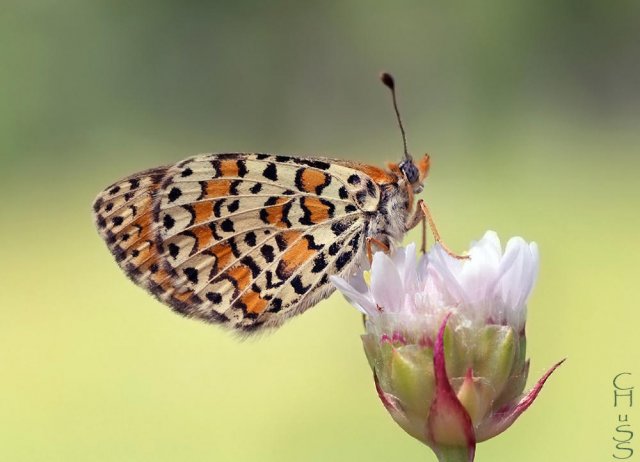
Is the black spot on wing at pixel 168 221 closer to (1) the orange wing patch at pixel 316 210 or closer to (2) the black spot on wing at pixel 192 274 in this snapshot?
(2) the black spot on wing at pixel 192 274

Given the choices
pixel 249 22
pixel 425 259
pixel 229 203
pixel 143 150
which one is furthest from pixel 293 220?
A: pixel 249 22

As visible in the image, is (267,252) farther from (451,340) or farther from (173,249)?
(451,340)

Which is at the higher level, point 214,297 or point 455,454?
point 214,297

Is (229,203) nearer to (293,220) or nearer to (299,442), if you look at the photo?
(293,220)

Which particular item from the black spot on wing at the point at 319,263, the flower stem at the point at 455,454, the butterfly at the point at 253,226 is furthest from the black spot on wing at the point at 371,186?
the flower stem at the point at 455,454

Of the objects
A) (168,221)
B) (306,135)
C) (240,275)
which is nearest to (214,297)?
(240,275)

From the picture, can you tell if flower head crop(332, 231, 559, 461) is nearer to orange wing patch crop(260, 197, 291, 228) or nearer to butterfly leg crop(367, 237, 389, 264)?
butterfly leg crop(367, 237, 389, 264)
